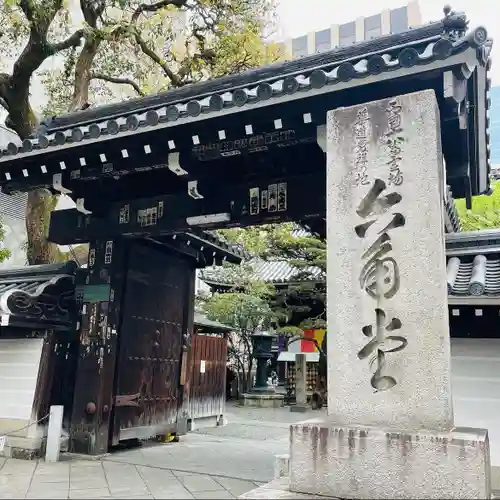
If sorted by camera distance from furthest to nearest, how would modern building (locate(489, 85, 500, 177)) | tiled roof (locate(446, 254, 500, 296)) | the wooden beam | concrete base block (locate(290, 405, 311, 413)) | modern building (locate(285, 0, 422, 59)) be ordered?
modern building (locate(285, 0, 422, 59))
modern building (locate(489, 85, 500, 177))
concrete base block (locate(290, 405, 311, 413))
the wooden beam
tiled roof (locate(446, 254, 500, 296))

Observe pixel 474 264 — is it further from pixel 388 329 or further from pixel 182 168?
pixel 182 168

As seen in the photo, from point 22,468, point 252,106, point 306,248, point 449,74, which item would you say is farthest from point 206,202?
point 306,248

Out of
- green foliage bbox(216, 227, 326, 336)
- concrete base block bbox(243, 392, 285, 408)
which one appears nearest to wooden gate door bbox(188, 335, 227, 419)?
green foliage bbox(216, 227, 326, 336)

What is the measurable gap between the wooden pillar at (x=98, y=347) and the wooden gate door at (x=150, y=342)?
22 centimetres

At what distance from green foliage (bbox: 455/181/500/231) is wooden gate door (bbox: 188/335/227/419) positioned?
8618 millimetres

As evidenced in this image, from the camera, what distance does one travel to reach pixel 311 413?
1678 centimetres

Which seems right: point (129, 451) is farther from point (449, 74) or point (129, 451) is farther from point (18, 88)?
point (18, 88)

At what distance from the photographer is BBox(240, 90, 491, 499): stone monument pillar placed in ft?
12.2

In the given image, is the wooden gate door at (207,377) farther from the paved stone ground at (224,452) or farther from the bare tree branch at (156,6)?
the bare tree branch at (156,6)

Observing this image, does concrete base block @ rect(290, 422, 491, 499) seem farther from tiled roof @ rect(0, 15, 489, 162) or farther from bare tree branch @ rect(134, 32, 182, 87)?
bare tree branch @ rect(134, 32, 182, 87)

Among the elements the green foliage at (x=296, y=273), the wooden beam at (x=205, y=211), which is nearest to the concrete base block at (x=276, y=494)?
the wooden beam at (x=205, y=211)

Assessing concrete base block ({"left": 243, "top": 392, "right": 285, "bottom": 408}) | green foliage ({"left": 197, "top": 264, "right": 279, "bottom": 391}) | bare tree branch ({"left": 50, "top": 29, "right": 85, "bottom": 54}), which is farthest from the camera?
concrete base block ({"left": 243, "top": 392, "right": 285, "bottom": 408})

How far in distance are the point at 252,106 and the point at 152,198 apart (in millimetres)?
2824

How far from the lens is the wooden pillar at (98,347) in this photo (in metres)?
7.38
